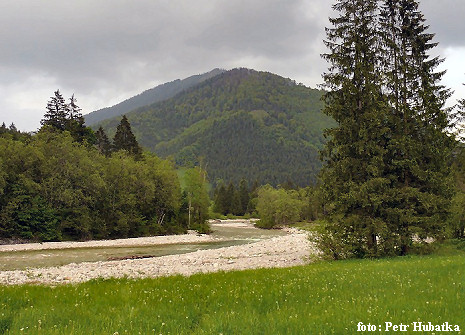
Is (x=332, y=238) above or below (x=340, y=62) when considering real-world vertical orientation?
below

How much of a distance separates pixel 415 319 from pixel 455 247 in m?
26.8

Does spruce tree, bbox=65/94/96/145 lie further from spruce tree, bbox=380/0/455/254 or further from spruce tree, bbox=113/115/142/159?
spruce tree, bbox=380/0/455/254

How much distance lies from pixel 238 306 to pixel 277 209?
109273 mm

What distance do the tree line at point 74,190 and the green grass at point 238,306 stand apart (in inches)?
1863

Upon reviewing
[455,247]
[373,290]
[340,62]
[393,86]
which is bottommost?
[455,247]

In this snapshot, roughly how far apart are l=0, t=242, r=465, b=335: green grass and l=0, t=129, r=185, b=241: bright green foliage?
155 feet

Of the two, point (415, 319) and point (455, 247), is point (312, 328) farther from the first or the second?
point (455, 247)

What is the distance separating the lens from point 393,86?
2659 cm

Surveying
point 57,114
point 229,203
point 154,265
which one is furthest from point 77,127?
point 229,203

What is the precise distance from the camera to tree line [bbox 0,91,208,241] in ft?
174

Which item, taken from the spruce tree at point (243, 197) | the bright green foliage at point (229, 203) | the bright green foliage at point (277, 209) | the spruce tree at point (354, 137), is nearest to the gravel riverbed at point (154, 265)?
the spruce tree at point (354, 137)

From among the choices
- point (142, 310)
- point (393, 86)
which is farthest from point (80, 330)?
point (393, 86)

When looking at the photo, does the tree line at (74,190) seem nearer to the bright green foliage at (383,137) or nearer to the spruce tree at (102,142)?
the spruce tree at (102,142)

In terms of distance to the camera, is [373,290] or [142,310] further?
[373,290]
